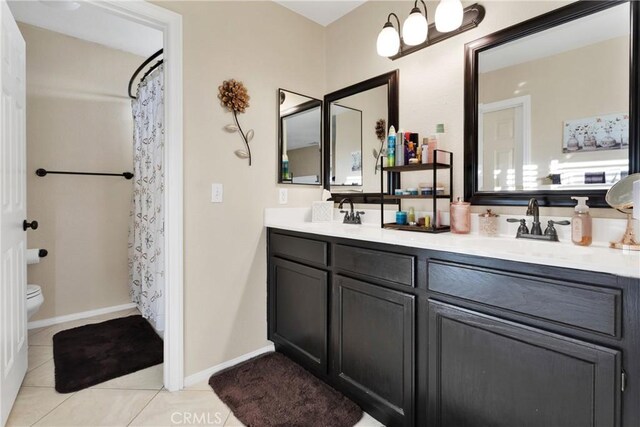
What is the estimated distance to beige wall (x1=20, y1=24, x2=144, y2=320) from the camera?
262 cm

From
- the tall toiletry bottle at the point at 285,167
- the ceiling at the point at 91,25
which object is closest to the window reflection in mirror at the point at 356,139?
the tall toiletry bottle at the point at 285,167

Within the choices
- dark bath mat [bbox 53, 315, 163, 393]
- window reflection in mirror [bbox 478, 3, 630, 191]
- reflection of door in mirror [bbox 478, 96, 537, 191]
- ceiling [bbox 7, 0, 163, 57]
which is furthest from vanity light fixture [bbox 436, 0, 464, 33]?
dark bath mat [bbox 53, 315, 163, 393]

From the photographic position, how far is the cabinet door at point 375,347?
4.52ft

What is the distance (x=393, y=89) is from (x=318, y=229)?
102 centimetres

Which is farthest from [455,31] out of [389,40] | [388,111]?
[388,111]

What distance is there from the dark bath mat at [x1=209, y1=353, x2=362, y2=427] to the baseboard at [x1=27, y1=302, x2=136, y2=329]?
1674 mm

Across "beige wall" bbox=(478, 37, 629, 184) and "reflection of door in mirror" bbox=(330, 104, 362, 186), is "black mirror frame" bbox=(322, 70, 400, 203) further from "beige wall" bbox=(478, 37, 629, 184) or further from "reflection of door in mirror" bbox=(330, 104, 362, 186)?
"beige wall" bbox=(478, 37, 629, 184)

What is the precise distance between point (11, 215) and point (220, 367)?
1.38m

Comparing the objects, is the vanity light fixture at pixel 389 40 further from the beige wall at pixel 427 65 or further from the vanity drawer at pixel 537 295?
the vanity drawer at pixel 537 295

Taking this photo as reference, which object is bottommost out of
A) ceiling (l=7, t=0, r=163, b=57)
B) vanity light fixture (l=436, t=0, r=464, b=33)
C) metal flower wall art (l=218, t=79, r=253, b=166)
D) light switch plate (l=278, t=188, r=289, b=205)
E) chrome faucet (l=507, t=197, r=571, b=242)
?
chrome faucet (l=507, t=197, r=571, b=242)

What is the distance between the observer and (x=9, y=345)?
1.58m

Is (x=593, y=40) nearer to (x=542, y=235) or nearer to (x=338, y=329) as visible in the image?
(x=542, y=235)

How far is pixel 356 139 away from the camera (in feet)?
7.50

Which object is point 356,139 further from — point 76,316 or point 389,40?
point 76,316
